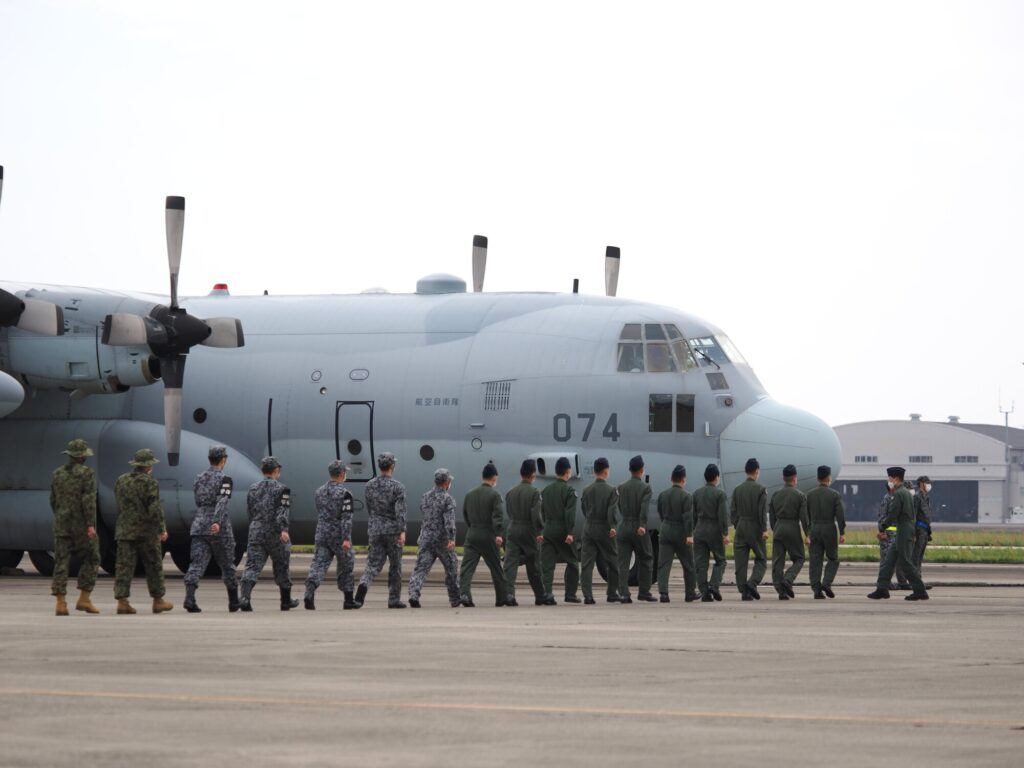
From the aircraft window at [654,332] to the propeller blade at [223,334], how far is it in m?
6.47

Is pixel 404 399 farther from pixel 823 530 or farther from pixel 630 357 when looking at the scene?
pixel 823 530

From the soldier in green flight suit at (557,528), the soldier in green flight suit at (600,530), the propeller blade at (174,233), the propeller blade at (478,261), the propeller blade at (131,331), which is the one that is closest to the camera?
the soldier in green flight suit at (557,528)

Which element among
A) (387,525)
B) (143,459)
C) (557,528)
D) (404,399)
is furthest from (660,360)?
(143,459)

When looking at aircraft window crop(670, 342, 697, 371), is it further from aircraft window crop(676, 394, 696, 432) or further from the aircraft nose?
the aircraft nose

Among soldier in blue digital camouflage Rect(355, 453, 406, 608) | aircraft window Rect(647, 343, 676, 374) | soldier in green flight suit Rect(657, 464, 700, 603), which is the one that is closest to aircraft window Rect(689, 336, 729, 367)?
aircraft window Rect(647, 343, 676, 374)

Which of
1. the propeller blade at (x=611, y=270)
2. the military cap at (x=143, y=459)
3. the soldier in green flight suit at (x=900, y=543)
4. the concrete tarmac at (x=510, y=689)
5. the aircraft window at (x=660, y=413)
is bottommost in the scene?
the concrete tarmac at (x=510, y=689)

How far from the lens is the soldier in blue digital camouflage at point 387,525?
2008cm

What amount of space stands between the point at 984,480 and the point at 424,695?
125747 millimetres

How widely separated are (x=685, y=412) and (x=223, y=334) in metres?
7.57

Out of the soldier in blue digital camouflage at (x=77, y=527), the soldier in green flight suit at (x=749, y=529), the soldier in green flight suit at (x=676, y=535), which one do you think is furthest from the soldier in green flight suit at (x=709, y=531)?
the soldier in blue digital camouflage at (x=77, y=527)

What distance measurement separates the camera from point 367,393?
27.8 meters

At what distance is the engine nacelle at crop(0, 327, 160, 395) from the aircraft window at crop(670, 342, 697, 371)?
26.7ft

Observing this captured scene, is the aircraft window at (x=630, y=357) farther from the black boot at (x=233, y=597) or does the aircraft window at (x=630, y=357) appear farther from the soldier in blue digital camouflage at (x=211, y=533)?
the black boot at (x=233, y=597)

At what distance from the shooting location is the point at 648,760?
8344 millimetres
